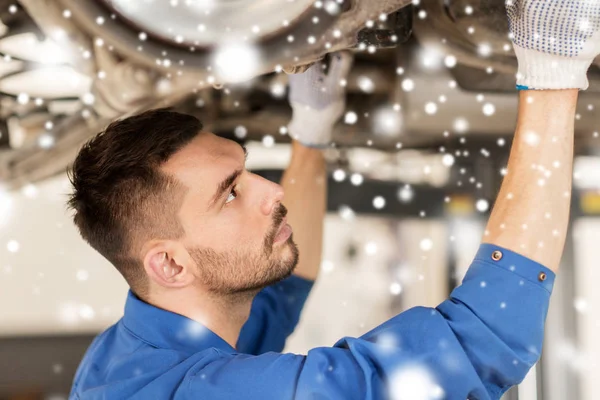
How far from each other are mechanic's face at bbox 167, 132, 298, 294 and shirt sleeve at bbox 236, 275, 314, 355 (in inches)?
7.8

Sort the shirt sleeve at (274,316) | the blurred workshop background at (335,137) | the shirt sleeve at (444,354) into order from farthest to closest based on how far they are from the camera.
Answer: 1. the shirt sleeve at (274,316)
2. the blurred workshop background at (335,137)
3. the shirt sleeve at (444,354)

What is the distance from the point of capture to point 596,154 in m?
1.45

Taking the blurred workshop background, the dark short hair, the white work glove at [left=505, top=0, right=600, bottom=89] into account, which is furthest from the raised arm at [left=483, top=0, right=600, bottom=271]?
the dark short hair

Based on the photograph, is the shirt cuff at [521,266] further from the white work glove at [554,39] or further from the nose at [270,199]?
the nose at [270,199]

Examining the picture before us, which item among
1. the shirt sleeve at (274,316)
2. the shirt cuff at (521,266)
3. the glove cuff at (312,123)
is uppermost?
the glove cuff at (312,123)

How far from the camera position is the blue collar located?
0.80 metres

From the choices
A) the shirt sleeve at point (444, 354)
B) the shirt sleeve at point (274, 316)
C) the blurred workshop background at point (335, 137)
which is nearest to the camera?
the shirt sleeve at point (444, 354)

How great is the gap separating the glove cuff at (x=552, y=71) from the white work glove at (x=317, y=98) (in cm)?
42

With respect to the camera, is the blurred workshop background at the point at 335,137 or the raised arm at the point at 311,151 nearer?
the blurred workshop background at the point at 335,137

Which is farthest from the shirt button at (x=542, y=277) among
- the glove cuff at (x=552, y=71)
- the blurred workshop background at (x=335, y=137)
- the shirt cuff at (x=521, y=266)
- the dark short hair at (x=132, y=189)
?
the dark short hair at (x=132, y=189)

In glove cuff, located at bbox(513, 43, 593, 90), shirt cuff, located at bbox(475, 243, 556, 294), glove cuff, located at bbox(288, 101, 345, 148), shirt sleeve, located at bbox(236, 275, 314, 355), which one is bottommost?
shirt sleeve, located at bbox(236, 275, 314, 355)

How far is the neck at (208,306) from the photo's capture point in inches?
33.2

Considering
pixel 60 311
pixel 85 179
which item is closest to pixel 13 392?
pixel 60 311

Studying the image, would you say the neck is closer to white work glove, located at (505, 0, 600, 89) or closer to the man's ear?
the man's ear
